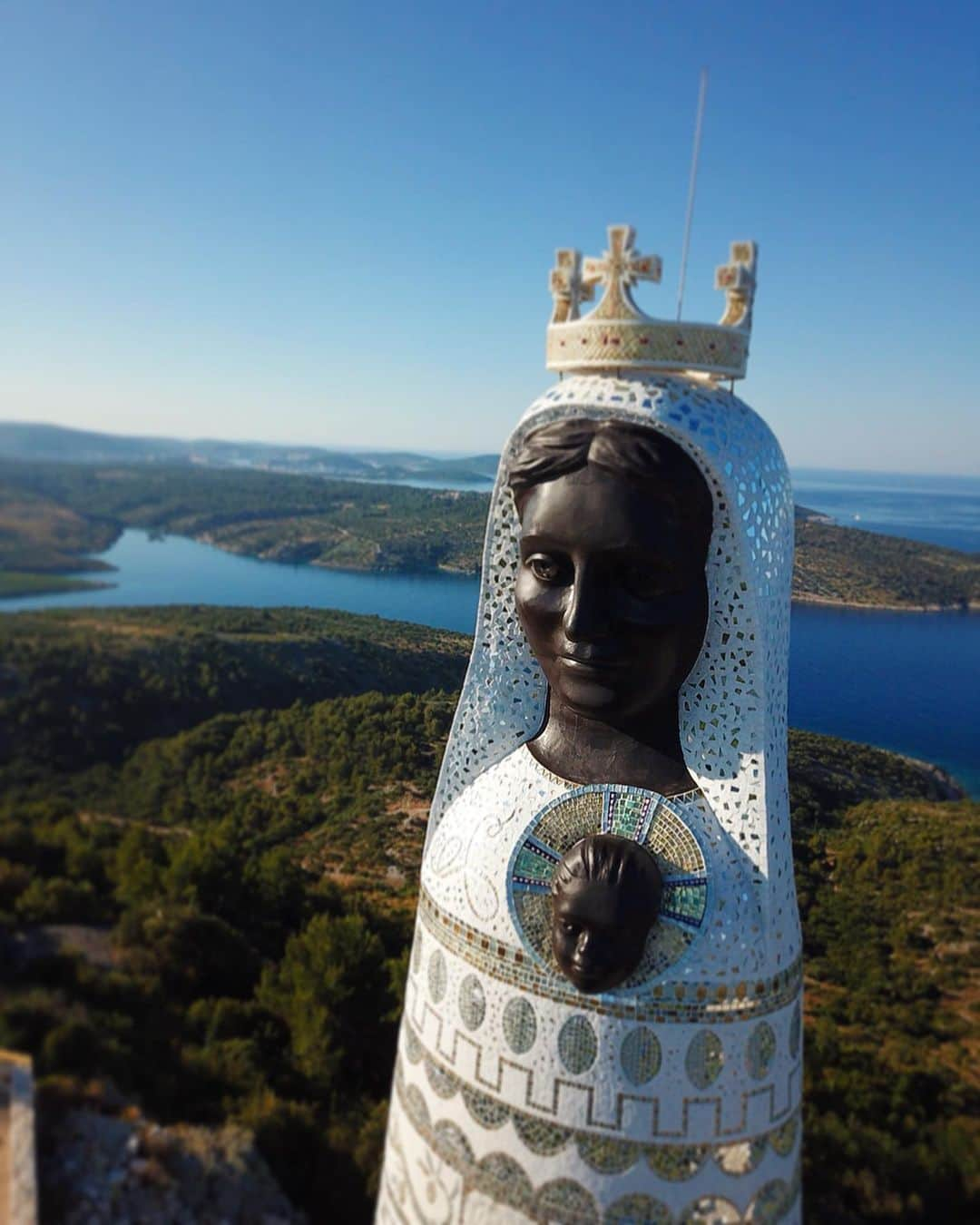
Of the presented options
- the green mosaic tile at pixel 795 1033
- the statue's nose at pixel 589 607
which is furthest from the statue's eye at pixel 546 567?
the green mosaic tile at pixel 795 1033

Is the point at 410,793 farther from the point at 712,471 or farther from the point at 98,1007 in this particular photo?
the point at 712,471

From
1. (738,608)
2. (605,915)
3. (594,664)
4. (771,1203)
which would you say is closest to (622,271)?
(738,608)

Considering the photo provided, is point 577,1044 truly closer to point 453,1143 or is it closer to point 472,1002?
point 472,1002

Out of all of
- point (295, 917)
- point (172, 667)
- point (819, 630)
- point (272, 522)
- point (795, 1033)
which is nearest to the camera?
point (795, 1033)

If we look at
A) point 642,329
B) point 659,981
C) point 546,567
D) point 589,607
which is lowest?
point 659,981

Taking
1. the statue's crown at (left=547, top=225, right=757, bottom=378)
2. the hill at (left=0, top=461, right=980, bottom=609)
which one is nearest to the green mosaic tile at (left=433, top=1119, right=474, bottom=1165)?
the statue's crown at (left=547, top=225, right=757, bottom=378)

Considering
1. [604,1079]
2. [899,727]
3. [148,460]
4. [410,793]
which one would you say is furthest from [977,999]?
[148,460]

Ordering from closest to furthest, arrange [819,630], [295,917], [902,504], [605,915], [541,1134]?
[605,915] → [541,1134] → [295,917] → [819,630] → [902,504]
